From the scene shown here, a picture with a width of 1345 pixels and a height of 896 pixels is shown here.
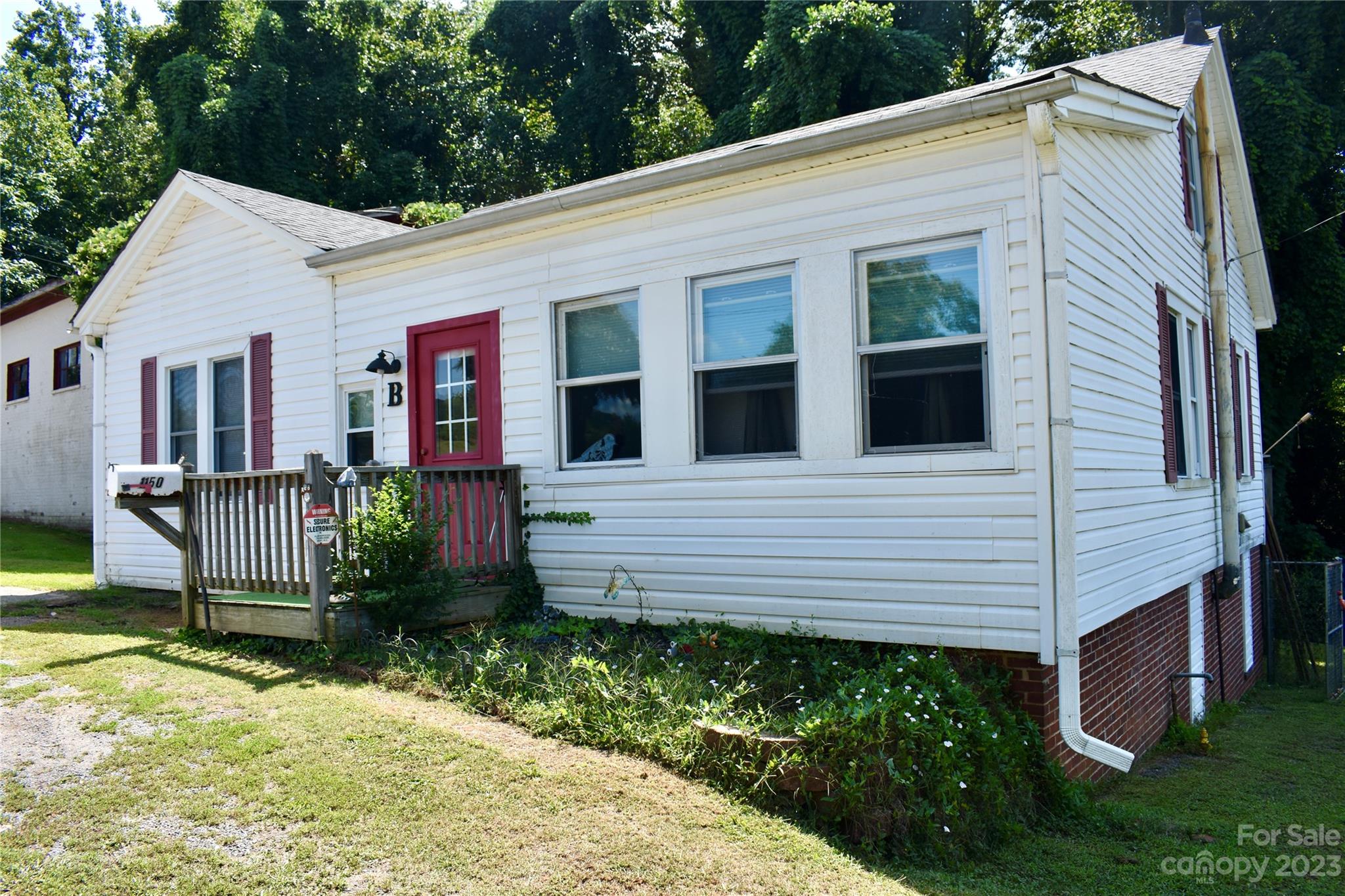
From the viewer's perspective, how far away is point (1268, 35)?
18.4 m

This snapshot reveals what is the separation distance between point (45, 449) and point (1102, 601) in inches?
881

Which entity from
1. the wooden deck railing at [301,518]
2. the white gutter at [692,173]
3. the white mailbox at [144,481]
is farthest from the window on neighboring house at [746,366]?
the white mailbox at [144,481]

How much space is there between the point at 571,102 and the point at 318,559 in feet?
75.5

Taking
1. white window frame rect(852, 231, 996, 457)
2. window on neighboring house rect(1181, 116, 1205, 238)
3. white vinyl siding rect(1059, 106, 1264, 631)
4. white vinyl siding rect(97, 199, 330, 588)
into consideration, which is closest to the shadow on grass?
white vinyl siding rect(97, 199, 330, 588)

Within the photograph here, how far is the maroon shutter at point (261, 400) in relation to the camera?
34.9ft

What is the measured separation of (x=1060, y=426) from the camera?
231 inches

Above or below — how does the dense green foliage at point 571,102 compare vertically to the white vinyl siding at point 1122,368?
above

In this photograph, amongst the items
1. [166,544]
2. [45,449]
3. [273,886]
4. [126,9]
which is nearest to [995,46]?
[166,544]

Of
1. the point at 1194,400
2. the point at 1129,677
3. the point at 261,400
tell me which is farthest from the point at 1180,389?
the point at 261,400

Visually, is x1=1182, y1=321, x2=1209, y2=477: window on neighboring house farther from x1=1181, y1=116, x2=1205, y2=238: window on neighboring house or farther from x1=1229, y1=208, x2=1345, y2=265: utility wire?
x1=1229, y1=208, x2=1345, y2=265: utility wire

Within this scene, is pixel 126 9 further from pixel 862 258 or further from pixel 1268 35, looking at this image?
pixel 862 258

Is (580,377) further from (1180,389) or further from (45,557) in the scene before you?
(45,557)

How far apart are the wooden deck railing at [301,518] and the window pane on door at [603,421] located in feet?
2.02

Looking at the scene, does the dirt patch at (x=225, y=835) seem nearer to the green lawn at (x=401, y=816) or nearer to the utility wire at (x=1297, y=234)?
the green lawn at (x=401, y=816)
